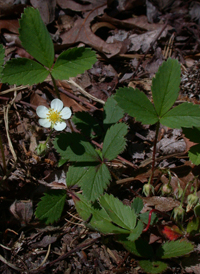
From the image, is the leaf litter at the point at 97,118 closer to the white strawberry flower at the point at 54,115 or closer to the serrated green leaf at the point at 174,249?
the serrated green leaf at the point at 174,249

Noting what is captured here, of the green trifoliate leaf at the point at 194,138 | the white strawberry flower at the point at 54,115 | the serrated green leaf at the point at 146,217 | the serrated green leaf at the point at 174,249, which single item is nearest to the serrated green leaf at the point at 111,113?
the white strawberry flower at the point at 54,115

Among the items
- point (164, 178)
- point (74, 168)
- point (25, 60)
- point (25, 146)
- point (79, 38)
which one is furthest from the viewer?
point (79, 38)

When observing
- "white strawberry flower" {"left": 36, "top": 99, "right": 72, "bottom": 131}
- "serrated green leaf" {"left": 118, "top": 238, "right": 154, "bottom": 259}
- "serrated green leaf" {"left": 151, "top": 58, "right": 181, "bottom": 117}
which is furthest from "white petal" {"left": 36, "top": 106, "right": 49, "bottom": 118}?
"serrated green leaf" {"left": 118, "top": 238, "right": 154, "bottom": 259}

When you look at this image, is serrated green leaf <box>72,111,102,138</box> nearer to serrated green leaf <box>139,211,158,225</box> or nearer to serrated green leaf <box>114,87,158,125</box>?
serrated green leaf <box>114,87,158,125</box>

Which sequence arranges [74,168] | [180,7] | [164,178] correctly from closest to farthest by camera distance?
1. [74,168]
2. [164,178]
3. [180,7]

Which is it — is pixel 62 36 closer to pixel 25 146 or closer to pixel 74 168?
pixel 25 146

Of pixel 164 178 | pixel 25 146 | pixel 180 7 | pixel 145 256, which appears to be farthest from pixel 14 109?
pixel 180 7
